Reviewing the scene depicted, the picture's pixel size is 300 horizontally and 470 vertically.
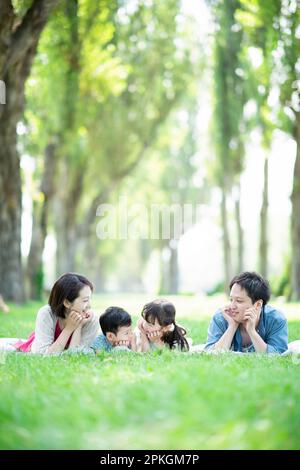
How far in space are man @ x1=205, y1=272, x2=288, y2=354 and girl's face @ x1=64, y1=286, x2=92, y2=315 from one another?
4.61ft

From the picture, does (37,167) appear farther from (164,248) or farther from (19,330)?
(19,330)

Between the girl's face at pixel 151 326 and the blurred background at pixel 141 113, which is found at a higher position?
the blurred background at pixel 141 113

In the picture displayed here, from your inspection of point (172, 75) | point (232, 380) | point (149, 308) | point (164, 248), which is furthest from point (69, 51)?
point (164, 248)

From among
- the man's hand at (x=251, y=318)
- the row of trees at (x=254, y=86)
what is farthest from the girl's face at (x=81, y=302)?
the row of trees at (x=254, y=86)

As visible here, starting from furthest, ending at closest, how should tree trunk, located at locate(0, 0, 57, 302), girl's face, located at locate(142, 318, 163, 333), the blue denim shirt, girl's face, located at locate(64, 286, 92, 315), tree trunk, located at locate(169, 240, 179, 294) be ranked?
1. tree trunk, located at locate(169, 240, 179, 294)
2. tree trunk, located at locate(0, 0, 57, 302)
3. girl's face, located at locate(142, 318, 163, 333)
4. the blue denim shirt
5. girl's face, located at locate(64, 286, 92, 315)

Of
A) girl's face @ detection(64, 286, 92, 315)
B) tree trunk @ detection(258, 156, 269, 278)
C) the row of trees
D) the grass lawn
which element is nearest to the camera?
the grass lawn

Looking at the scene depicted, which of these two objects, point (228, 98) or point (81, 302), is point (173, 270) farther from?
point (81, 302)

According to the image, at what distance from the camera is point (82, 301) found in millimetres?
7480

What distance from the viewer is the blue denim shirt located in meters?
7.70

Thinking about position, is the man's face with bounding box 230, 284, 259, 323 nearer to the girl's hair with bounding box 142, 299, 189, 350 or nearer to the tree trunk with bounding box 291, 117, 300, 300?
the girl's hair with bounding box 142, 299, 189, 350

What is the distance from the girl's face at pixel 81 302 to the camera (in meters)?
7.45

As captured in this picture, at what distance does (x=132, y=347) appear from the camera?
7945mm

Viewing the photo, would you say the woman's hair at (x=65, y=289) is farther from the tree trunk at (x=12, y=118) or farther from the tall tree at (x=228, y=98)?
the tall tree at (x=228, y=98)

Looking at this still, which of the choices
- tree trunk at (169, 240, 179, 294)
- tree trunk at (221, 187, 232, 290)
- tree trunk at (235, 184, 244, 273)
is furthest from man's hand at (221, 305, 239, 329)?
tree trunk at (169, 240, 179, 294)
